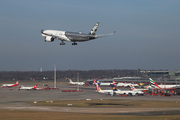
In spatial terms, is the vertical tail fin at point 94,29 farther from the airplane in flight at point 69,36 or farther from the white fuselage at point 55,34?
the white fuselage at point 55,34

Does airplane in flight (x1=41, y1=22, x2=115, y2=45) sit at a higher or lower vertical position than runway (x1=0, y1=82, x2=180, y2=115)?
higher

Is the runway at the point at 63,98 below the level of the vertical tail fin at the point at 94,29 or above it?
below

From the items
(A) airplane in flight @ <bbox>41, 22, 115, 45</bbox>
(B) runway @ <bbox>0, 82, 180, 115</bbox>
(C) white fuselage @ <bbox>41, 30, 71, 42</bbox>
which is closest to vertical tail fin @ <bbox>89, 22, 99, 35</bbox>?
(A) airplane in flight @ <bbox>41, 22, 115, 45</bbox>

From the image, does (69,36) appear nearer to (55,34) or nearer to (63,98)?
(55,34)

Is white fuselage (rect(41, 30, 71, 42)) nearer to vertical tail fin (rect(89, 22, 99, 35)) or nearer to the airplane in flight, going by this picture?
the airplane in flight

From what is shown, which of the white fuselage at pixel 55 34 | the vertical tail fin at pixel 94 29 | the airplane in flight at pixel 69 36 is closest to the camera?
the airplane in flight at pixel 69 36

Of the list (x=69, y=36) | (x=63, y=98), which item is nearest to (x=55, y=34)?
(x=69, y=36)

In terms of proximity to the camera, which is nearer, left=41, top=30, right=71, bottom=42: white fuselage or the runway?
left=41, top=30, right=71, bottom=42: white fuselage

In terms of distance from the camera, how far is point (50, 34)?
240ft

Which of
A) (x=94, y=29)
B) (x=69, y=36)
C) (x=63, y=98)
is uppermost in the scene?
(x=94, y=29)

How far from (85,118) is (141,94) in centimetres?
8174

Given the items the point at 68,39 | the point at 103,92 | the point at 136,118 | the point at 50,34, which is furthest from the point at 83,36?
the point at 103,92

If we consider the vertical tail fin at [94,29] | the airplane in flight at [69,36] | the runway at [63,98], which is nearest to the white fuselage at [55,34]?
the airplane in flight at [69,36]

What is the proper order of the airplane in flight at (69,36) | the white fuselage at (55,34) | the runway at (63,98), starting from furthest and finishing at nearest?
the runway at (63,98) → the white fuselage at (55,34) → the airplane in flight at (69,36)
